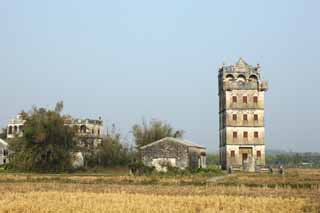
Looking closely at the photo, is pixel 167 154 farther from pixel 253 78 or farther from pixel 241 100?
pixel 253 78

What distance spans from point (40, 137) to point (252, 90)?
2928 cm

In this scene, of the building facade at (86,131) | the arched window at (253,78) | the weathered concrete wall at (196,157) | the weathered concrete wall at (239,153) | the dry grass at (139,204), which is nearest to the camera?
the dry grass at (139,204)

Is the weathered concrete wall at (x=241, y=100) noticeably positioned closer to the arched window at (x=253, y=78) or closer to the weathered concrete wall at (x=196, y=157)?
the arched window at (x=253, y=78)

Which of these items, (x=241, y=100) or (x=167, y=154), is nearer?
→ (x=167, y=154)

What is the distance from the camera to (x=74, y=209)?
2102 cm

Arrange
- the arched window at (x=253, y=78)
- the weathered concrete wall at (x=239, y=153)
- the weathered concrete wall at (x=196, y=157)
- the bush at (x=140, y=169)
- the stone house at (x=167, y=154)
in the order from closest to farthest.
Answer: the bush at (x=140, y=169) < the stone house at (x=167, y=154) < the weathered concrete wall at (x=196, y=157) < the weathered concrete wall at (x=239, y=153) < the arched window at (x=253, y=78)

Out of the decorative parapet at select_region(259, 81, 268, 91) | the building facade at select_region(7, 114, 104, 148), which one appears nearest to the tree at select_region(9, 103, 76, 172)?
the building facade at select_region(7, 114, 104, 148)

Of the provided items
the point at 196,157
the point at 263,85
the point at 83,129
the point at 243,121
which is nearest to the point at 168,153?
the point at 196,157

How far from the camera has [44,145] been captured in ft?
210

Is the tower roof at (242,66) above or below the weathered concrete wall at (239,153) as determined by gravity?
above

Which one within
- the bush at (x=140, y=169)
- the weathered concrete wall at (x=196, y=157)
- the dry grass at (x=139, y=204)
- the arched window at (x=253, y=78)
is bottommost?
the dry grass at (x=139, y=204)

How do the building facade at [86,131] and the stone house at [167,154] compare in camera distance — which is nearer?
the stone house at [167,154]

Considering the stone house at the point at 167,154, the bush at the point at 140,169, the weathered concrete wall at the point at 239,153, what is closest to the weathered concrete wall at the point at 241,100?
the weathered concrete wall at the point at 239,153

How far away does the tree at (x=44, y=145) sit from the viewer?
63250mm
